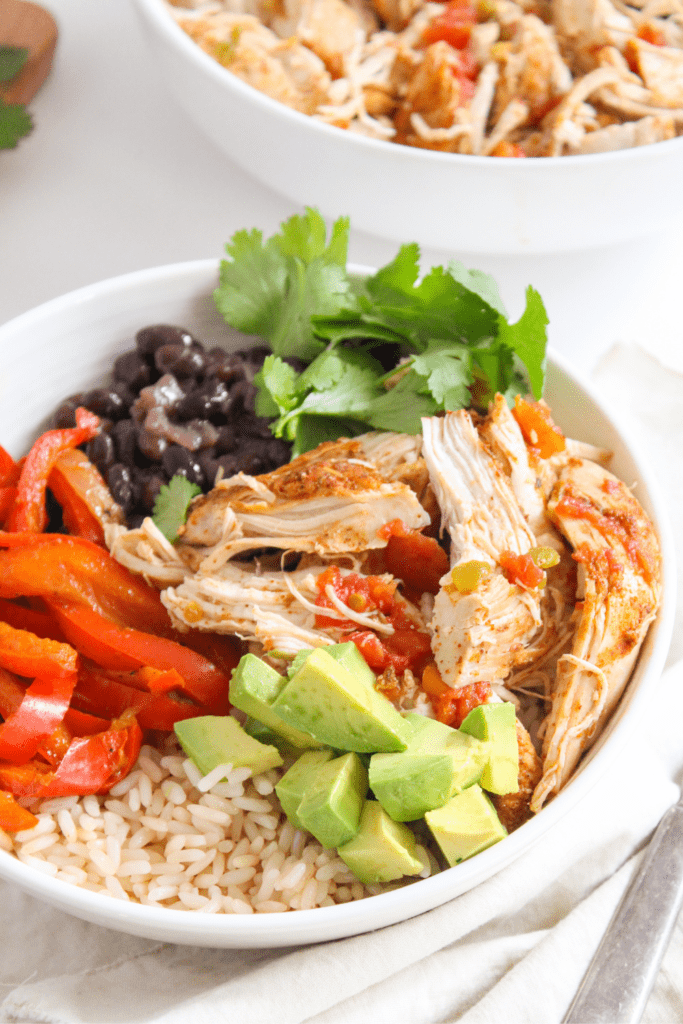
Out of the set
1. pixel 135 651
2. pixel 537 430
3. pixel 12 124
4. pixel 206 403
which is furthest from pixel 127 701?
pixel 12 124

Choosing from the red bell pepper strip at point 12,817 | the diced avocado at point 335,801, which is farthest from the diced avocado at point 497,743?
the red bell pepper strip at point 12,817

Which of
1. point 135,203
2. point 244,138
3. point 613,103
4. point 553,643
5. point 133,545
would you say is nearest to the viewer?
point 553,643

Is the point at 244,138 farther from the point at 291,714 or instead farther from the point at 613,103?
the point at 291,714

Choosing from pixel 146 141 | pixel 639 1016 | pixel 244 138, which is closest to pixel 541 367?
pixel 244 138

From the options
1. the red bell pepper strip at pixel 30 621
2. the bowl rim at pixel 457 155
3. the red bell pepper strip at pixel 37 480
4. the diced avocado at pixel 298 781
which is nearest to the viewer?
the diced avocado at pixel 298 781

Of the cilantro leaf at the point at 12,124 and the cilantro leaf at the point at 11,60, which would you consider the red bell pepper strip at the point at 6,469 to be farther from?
the cilantro leaf at the point at 11,60

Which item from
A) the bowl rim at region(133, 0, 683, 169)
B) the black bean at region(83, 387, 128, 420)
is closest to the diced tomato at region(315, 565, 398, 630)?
the black bean at region(83, 387, 128, 420)
